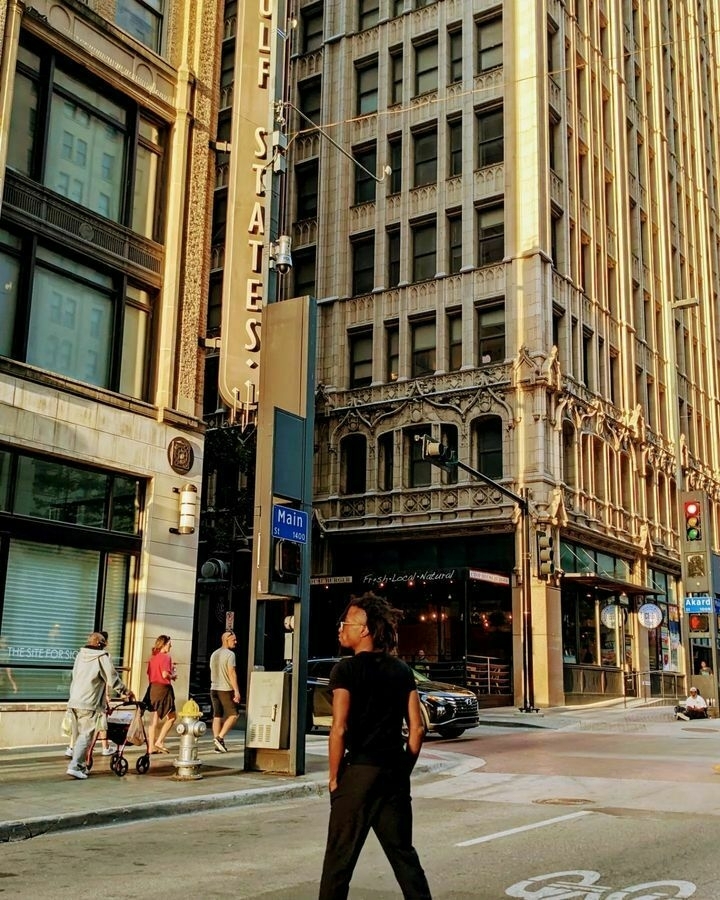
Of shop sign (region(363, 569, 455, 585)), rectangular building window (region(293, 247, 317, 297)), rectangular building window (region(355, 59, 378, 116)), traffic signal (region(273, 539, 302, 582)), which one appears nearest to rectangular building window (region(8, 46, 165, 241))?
traffic signal (region(273, 539, 302, 582))

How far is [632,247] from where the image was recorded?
43750 millimetres

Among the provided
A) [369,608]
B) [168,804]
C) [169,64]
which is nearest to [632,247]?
[169,64]

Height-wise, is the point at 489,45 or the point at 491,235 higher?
the point at 489,45

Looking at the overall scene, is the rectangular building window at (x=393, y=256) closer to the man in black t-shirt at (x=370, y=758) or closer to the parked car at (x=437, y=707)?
the parked car at (x=437, y=707)

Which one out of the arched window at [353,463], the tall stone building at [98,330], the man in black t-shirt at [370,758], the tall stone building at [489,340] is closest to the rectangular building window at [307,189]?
the tall stone building at [489,340]

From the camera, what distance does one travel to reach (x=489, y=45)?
122ft

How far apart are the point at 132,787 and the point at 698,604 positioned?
2227 centimetres

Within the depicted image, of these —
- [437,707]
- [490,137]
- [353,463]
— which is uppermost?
[490,137]

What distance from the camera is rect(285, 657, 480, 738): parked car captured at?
20703mm

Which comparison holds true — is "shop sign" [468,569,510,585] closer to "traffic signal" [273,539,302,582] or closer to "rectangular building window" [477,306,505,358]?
"rectangular building window" [477,306,505,358]

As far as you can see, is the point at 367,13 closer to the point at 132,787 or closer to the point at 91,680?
the point at 91,680

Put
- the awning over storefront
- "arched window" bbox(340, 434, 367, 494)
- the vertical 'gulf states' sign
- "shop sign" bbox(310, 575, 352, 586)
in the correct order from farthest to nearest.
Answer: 1. "arched window" bbox(340, 434, 367, 494)
2. "shop sign" bbox(310, 575, 352, 586)
3. the awning over storefront
4. the vertical 'gulf states' sign

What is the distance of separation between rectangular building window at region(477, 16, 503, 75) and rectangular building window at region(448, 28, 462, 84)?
2.67 ft

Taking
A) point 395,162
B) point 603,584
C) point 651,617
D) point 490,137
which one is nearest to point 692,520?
point 651,617
